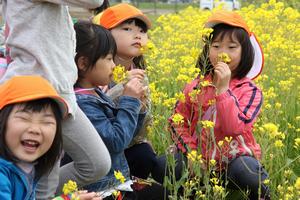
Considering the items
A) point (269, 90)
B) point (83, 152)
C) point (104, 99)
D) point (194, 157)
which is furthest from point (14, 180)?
point (269, 90)

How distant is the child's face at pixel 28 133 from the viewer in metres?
2.33

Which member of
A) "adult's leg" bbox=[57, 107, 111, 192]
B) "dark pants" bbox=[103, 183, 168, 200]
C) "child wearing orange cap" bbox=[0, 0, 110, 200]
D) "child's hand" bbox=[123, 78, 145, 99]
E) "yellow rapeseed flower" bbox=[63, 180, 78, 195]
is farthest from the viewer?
"dark pants" bbox=[103, 183, 168, 200]

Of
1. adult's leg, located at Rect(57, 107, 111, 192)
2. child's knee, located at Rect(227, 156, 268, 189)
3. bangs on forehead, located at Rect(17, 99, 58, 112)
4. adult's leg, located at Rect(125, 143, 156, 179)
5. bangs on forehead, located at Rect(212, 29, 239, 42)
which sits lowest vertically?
adult's leg, located at Rect(125, 143, 156, 179)

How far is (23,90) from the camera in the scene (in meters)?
2.33

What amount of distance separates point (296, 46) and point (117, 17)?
1834 mm

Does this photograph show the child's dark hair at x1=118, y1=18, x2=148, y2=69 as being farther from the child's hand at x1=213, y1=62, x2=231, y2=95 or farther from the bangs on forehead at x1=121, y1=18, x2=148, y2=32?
the child's hand at x1=213, y1=62, x2=231, y2=95

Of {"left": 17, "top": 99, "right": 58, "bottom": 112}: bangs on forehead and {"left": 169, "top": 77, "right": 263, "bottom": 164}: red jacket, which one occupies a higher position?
{"left": 17, "top": 99, "right": 58, "bottom": 112}: bangs on forehead

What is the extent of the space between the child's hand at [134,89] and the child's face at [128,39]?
0.46m

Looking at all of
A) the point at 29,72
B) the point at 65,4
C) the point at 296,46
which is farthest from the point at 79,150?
the point at 296,46

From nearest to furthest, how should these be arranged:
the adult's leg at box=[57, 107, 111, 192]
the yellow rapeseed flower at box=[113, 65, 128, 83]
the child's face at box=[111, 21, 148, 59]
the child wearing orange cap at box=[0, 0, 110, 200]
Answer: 1. the child wearing orange cap at box=[0, 0, 110, 200]
2. the adult's leg at box=[57, 107, 111, 192]
3. the yellow rapeseed flower at box=[113, 65, 128, 83]
4. the child's face at box=[111, 21, 148, 59]

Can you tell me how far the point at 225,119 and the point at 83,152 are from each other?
746 mm

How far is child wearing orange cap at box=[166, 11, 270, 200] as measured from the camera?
9.90 ft

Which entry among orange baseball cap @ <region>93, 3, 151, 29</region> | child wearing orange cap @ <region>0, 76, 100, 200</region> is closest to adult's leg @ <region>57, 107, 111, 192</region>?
child wearing orange cap @ <region>0, 76, 100, 200</region>

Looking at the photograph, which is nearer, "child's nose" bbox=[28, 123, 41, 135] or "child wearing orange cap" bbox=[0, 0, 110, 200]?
"child's nose" bbox=[28, 123, 41, 135]
